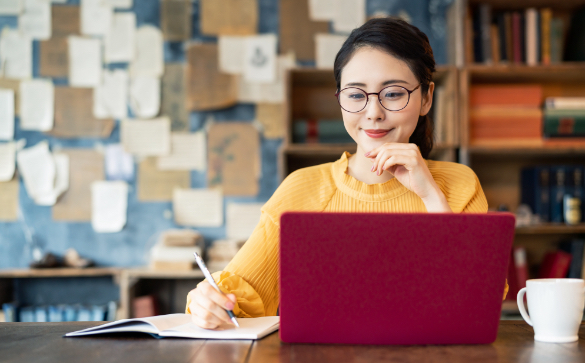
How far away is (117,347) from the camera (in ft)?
2.35

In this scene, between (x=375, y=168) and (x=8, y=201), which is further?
(x=8, y=201)

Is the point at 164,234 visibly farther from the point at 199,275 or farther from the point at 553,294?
the point at 553,294

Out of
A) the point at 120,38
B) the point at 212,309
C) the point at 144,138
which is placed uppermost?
the point at 120,38

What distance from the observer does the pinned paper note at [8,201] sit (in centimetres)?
257

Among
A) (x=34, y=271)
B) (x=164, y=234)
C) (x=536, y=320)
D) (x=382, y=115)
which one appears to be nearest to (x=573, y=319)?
(x=536, y=320)

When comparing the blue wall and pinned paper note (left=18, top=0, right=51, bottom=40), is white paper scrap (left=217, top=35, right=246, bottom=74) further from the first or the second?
pinned paper note (left=18, top=0, right=51, bottom=40)

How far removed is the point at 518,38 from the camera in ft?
7.52

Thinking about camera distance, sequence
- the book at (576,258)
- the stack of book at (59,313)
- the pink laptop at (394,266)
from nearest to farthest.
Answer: the pink laptop at (394,266) < the book at (576,258) < the stack of book at (59,313)

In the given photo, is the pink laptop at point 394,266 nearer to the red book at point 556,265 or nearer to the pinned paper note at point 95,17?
the red book at point 556,265

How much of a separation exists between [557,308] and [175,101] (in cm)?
221

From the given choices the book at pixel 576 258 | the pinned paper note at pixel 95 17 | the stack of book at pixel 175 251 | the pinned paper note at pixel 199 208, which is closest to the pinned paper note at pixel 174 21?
the pinned paper note at pixel 95 17

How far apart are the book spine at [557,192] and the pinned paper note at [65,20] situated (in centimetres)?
252

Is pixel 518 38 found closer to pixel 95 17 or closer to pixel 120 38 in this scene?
pixel 120 38

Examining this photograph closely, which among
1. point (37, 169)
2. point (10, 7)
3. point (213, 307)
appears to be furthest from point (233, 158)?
point (213, 307)
